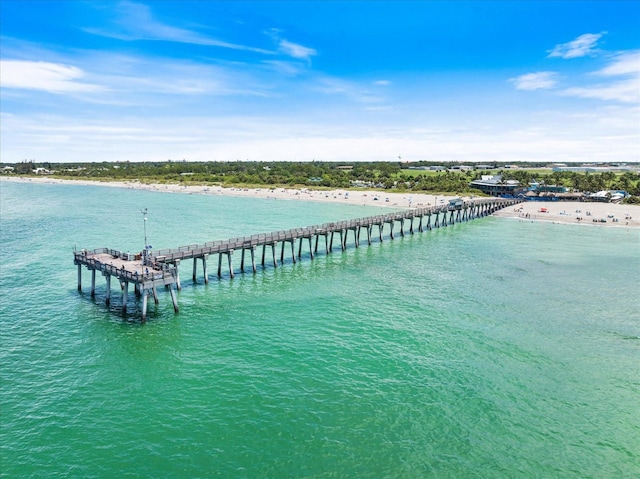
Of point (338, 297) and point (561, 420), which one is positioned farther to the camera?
point (338, 297)

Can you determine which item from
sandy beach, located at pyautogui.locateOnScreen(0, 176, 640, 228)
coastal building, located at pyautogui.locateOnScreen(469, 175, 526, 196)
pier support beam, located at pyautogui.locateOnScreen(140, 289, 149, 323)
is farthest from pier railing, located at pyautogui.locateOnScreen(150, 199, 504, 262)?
coastal building, located at pyautogui.locateOnScreen(469, 175, 526, 196)

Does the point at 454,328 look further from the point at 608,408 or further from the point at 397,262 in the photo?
the point at 397,262

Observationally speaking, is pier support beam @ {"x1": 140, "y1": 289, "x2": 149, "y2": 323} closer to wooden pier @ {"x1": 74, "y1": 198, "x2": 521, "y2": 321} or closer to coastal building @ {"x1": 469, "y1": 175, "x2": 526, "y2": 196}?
wooden pier @ {"x1": 74, "y1": 198, "x2": 521, "y2": 321}

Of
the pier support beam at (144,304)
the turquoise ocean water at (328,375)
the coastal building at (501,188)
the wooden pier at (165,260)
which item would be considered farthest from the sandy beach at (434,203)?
the pier support beam at (144,304)

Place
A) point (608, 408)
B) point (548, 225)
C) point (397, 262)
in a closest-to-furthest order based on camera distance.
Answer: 1. point (608, 408)
2. point (397, 262)
3. point (548, 225)

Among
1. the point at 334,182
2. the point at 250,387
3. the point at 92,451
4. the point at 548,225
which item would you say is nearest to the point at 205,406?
the point at 250,387
